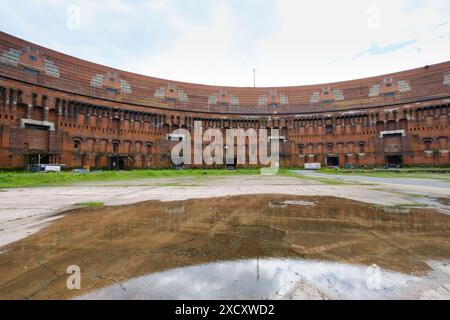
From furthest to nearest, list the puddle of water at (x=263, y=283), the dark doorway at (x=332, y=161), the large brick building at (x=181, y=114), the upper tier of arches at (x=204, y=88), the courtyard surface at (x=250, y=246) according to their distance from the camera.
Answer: the dark doorway at (x=332, y=161), the upper tier of arches at (x=204, y=88), the large brick building at (x=181, y=114), the courtyard surface at (x=250, y=246), the puddle of water at (x=263, y=283)

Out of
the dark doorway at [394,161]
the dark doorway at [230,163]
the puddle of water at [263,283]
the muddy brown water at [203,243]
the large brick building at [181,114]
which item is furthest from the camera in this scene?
the dark doorway at [230,163]

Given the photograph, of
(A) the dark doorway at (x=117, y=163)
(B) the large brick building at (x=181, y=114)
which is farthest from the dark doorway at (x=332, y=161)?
(A) the dark doorway at (x=117, y=163)

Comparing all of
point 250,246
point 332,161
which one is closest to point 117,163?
point 250,246

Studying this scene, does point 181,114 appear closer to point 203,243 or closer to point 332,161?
point 332,161

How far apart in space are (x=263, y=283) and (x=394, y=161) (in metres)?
48.7

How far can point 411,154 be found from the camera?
124 ft

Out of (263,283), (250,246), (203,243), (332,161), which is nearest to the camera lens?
(263,283)

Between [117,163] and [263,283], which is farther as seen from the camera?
[117,163]

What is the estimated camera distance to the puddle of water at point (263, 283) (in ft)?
6.03

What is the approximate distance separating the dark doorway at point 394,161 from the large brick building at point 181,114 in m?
0.18

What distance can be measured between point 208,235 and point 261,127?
46002 mm

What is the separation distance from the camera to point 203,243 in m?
3.15

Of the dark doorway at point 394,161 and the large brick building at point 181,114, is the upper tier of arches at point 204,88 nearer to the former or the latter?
the large brick building at point 181,114

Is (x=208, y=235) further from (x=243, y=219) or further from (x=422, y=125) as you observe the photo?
(x=422, y=125)
